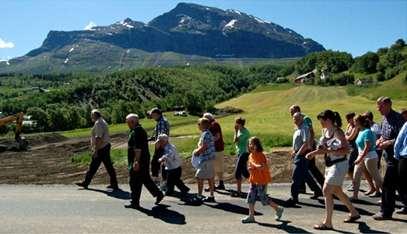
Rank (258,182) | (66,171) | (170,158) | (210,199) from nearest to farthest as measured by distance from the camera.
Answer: (258,182) < (210,199) < (170,158) < (66,171)

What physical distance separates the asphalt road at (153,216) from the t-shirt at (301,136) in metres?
1.29

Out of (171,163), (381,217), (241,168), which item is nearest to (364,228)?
(381,217)

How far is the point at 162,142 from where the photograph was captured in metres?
14.0

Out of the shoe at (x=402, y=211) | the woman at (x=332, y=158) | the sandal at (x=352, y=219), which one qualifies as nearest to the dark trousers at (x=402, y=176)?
the shoe at (x=402, y=211)

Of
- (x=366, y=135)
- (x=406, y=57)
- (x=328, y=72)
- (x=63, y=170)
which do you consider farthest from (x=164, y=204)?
(x=328, y=72)

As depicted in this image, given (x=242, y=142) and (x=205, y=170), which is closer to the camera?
(x=205, y=170)

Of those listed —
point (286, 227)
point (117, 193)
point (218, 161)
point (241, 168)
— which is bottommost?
point (286, 227)

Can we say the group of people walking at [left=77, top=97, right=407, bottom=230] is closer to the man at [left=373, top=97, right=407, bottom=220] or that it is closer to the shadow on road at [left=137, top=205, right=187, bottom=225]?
the man at [left=373, top=97, right=407, bottom=220]

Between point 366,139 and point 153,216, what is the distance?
4621 mm

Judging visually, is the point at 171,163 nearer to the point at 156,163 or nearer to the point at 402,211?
the point at 156,163

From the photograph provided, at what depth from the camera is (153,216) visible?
11945 mm

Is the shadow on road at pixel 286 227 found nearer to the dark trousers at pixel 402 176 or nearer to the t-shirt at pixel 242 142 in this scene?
the dark trousers at pixel 402 176

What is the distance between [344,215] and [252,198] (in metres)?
2.02

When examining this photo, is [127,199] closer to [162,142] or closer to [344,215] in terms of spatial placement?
[162,142]
